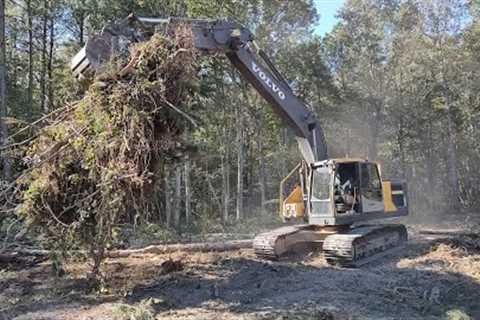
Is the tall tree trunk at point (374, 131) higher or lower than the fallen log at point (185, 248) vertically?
higher

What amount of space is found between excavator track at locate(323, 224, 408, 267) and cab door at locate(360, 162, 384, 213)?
43 cm

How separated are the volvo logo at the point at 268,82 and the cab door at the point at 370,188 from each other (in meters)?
2.11

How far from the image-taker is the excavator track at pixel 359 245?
367 inches

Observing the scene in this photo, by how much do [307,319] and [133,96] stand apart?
3487mm

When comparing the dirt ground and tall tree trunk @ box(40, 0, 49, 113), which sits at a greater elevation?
tall tree trunk @ box(40, 0, 49, 113)

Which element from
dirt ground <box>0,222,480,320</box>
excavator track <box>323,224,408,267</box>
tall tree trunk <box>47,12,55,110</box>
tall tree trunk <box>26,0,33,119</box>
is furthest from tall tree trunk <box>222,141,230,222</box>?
dirt ground <box>0,222,480,320</box>

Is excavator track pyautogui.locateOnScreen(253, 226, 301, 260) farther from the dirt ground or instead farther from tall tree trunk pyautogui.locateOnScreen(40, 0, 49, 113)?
tall tree trunk pyautogui.locateOnScreen(40, 0, 49, 113)

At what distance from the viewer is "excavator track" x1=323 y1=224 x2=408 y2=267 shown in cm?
933

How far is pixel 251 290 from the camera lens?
24.9 feet

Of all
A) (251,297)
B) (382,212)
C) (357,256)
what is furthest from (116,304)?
(382,212)

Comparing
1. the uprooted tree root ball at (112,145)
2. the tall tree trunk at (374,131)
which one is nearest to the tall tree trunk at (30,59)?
the uprooted tree root ball at (112,145)

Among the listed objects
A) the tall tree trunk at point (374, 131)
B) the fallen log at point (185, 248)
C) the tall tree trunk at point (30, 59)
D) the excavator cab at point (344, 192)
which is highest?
the tall tree trunk at point (30, 59)

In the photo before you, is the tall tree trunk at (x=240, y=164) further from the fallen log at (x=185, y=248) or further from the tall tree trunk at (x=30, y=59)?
the fallen log at (x=185, y=248)

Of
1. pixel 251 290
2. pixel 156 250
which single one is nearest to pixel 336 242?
pixel 251 290
